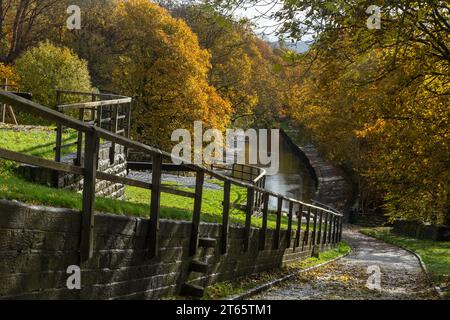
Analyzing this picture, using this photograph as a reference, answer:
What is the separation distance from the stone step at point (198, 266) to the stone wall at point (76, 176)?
2879mm

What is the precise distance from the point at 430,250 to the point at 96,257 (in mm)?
21446

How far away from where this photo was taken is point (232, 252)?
9.97 m

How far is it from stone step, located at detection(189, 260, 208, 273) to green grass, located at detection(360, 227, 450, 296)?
22.9 feet

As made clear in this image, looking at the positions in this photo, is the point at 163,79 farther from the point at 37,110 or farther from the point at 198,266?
the point at 37,110

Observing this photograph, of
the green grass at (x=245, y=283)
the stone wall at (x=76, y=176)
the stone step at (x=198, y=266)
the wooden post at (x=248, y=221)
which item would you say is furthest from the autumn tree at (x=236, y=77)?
the stone step at (x=198, y=266)

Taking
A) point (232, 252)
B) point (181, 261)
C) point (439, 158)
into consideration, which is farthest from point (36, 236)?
point (439, 158)

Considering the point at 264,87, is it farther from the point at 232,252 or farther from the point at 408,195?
the point at 232,252

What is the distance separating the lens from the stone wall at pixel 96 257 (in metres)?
4.61

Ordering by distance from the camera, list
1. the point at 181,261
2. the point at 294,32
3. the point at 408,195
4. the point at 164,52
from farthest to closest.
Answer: the point at 164,52
the point at 408,195
the point at 294,32
the point at 181,261

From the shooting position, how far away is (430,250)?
24.6 meters

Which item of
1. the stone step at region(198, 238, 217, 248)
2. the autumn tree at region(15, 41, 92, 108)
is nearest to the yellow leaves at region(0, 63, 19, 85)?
the autumn tree at region(15, 41, 92, 108)

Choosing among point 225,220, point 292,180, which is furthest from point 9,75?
point 292,180

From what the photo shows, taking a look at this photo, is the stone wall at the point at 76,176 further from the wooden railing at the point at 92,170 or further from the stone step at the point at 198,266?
the stone step at the point at 198,266
